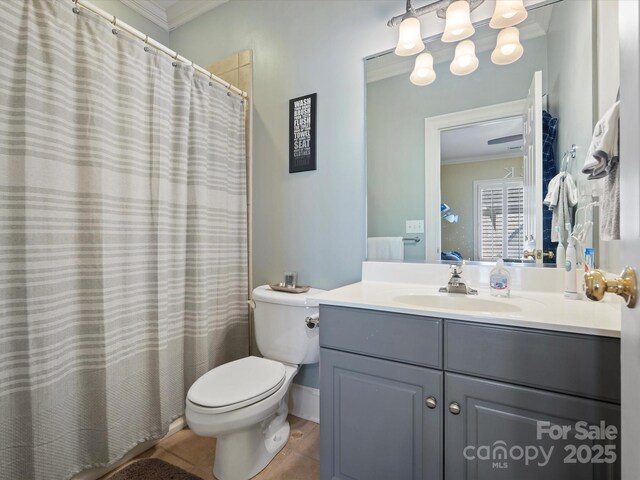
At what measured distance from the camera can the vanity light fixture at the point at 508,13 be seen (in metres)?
1.27

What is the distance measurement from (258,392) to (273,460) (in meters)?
0.45

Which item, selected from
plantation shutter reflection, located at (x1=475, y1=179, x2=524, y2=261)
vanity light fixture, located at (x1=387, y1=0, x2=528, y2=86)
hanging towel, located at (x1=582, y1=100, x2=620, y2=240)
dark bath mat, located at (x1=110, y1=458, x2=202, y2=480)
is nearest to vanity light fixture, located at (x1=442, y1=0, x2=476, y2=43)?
vanity light fixture, located at (x1=387, y1=0, x2=528, y2=86)

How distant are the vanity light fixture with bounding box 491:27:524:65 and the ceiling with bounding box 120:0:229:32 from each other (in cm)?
177

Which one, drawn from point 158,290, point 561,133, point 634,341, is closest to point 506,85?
point 561,133

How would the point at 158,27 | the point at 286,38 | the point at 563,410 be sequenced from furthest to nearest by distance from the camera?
the point at 158,27 < the point at 286,38 < the point at 563,410

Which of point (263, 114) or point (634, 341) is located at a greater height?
point (263, 114)

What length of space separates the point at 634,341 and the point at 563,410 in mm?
438

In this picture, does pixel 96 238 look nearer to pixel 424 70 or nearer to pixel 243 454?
pixel 243 454

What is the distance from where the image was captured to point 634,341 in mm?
500

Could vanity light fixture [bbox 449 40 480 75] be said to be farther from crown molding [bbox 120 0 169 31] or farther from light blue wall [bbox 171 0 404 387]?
crown molding [bbox 120 0 169 31]

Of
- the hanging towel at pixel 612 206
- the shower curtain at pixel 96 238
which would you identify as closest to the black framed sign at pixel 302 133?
the shower curtain at pixel 96 238

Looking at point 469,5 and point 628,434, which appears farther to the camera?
point 469,5

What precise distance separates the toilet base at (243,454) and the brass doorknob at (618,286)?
1.27 m

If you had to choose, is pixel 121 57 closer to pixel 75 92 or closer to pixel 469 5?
pixel 75 92
